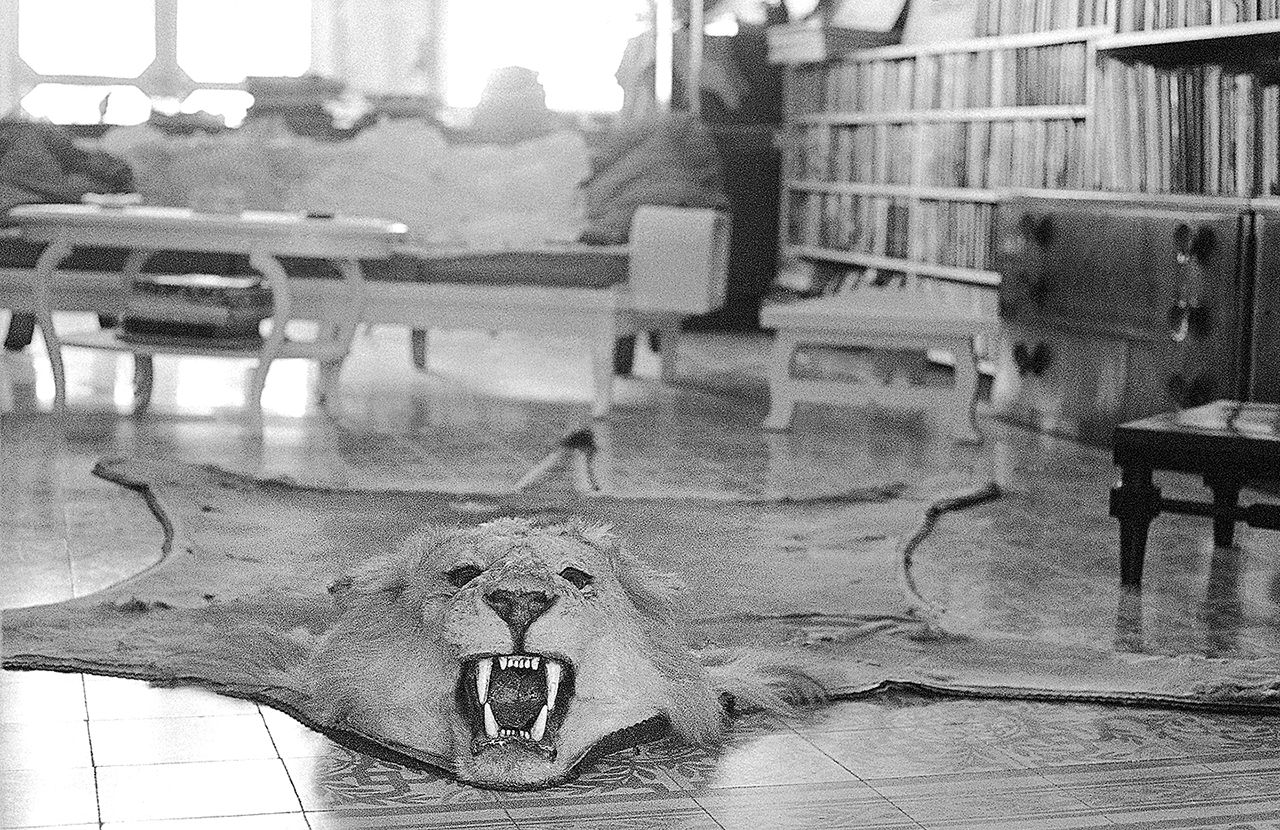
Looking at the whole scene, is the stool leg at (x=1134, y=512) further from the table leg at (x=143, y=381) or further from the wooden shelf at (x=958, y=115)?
the table leg at (x=143, y=381)

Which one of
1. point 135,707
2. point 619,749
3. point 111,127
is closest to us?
point 619,749

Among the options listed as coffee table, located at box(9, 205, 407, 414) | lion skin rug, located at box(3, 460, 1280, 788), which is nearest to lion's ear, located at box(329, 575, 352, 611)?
lion skin rug, located at box(3, 460, 1280, 788)

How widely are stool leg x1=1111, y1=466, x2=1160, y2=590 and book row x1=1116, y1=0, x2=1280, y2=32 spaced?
190cm

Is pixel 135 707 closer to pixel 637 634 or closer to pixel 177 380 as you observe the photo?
pixel 637 634

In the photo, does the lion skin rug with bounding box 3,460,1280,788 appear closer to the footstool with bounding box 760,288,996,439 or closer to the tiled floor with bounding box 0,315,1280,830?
the tiled floor with bounding box 0,315,1280,830

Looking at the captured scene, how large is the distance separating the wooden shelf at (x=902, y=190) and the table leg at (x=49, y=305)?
2818 millimetres

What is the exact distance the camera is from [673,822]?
202 cm

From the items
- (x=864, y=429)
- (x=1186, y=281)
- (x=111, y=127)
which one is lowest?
(x=864, y=429)

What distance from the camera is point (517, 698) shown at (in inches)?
83.4

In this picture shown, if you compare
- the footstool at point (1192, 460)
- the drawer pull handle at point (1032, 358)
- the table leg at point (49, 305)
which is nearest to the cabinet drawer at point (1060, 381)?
the drawer pull handle at point (1032, 358)

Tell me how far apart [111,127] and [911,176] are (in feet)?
9.64

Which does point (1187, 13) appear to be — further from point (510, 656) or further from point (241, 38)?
point (241, 38)

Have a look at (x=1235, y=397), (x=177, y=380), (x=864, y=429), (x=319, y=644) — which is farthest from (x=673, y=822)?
A: (x=177, y=380)

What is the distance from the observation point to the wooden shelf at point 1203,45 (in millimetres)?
4691
